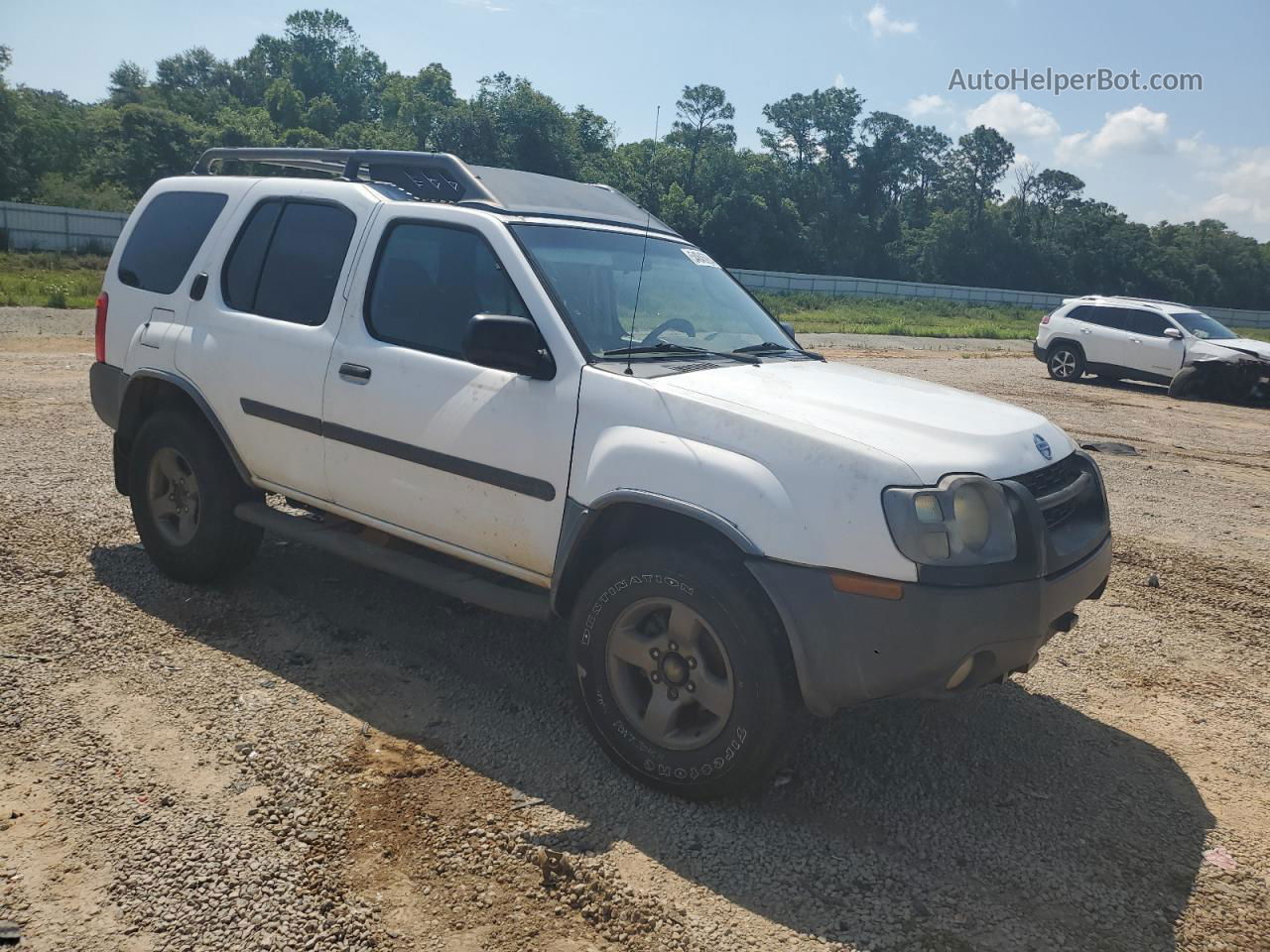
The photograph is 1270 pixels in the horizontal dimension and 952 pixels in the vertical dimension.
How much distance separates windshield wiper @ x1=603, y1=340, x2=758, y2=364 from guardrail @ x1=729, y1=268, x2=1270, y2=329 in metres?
42.3

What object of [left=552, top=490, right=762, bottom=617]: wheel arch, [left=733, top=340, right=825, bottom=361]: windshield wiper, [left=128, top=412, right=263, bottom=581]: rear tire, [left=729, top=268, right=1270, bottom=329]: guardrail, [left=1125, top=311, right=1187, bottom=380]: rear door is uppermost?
[left=729, top=268, right=1270, bottom=329]: guardrail

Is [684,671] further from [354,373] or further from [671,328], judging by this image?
[354,373]

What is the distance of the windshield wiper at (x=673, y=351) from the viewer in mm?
3766

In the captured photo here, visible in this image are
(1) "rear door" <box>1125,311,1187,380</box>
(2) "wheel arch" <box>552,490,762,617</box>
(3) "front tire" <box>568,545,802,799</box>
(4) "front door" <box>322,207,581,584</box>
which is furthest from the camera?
(1) "rear door" <box>1125,311,1187,380</box>

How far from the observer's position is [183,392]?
4961mm

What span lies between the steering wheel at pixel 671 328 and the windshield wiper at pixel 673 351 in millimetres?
30

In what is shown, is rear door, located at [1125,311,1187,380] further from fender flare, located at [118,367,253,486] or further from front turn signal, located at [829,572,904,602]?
fender flare, located at [118,367,253,486]

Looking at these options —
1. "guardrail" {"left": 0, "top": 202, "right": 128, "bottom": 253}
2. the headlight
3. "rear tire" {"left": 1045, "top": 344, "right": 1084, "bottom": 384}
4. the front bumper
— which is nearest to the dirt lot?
the front bumper

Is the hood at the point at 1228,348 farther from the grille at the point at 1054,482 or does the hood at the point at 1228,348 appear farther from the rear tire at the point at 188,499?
the rear tire at the point at 188,499

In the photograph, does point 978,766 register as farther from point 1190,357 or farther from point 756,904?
point 1190,357

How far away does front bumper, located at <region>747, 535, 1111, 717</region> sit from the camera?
9.69 ft

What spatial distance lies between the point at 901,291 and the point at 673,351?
2145 inches

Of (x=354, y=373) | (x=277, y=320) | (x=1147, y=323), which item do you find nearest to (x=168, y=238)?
(x=277, y=320)

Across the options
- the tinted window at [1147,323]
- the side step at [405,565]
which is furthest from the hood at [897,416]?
the tinted window at [1147,323]
